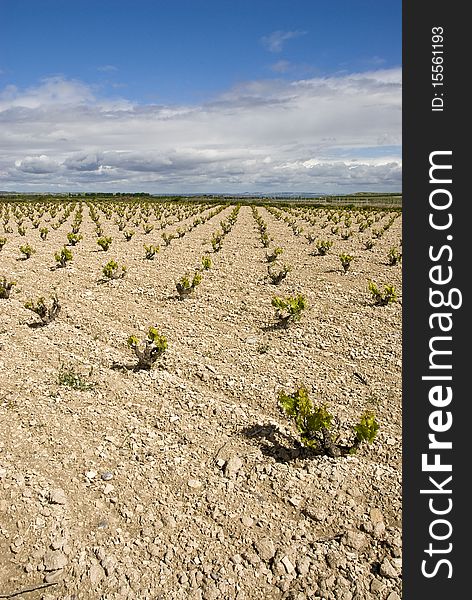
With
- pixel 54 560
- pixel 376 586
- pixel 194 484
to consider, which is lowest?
pixel 376 586

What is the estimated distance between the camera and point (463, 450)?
3004 mm

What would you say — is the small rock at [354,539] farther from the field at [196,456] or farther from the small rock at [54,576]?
the small rock at [54,576]

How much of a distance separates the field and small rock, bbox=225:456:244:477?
0.14 ft

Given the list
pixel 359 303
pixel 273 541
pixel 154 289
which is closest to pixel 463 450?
pixel 273 541

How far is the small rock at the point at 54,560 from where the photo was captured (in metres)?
3.27

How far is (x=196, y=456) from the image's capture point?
460cm

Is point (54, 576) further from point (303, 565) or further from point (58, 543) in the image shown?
point (303, 565)

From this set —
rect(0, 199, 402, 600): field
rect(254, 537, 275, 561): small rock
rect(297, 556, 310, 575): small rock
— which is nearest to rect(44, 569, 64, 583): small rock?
rect(0, 199, 402, 600): field

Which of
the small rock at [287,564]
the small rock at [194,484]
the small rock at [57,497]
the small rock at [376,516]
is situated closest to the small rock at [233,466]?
the small rock at [194,484]

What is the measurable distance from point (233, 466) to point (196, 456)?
1.48ft

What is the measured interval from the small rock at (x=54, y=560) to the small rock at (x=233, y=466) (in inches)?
65.9

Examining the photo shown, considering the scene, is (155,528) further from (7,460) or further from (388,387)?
(388,387)

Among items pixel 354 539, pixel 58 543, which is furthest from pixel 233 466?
pixel 58 543

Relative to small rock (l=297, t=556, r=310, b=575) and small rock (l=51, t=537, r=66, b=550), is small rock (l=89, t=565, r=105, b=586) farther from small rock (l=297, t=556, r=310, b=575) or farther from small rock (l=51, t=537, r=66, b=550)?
small rock (l=297, t=556, r=310, b=575)
